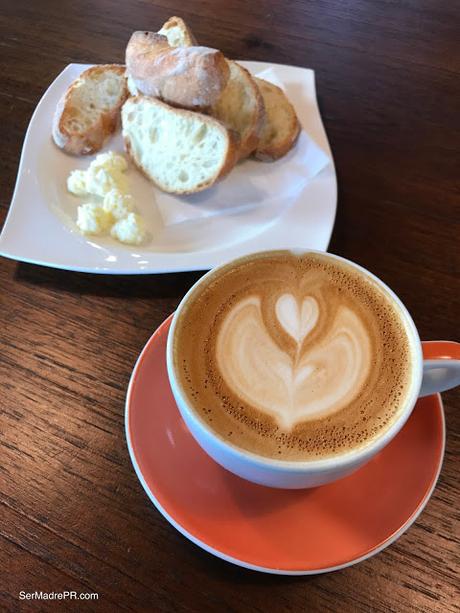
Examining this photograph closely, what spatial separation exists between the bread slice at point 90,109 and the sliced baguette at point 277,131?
1.25ft

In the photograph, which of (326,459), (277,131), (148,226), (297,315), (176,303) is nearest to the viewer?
(326,459)

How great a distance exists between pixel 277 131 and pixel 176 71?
0.27 meters

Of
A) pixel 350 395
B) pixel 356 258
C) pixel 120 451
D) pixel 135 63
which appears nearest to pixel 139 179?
pixel 135 63

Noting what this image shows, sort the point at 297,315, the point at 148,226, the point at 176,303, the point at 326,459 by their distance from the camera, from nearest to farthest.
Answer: the point at 326,459 < the point at 297,315 < the point at 176,303 < the point at 148,226

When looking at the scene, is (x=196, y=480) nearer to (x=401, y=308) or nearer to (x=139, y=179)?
(x=401, y=308)

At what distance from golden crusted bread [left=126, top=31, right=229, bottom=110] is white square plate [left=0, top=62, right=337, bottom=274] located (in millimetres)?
186

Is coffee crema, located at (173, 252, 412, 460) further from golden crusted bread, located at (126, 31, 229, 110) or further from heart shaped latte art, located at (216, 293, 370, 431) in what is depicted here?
golden crusted bread, located at (126, 31, 229, 110)

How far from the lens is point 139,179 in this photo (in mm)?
1229

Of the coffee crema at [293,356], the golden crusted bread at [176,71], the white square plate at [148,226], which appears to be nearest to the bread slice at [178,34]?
the golden crusted bread at [176,71]

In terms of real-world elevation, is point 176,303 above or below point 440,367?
below

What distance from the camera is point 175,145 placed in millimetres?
1211

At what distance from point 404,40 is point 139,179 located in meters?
0.90

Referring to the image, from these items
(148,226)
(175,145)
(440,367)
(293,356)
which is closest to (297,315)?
(293,356)

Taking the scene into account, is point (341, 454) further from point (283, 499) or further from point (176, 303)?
point (176, 303)
